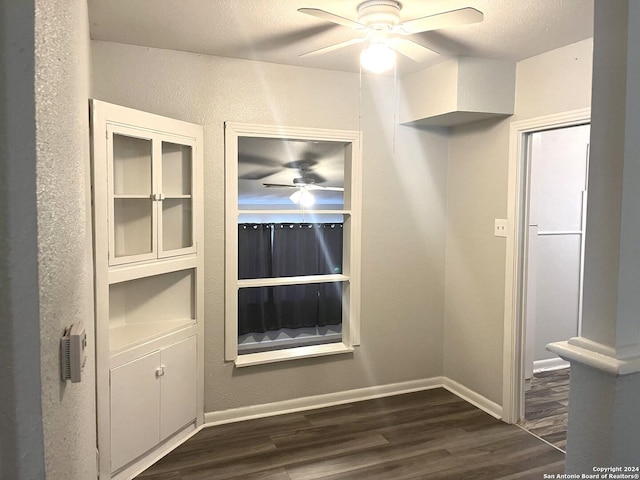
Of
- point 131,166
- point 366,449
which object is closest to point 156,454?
point 366,449

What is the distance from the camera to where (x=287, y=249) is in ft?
19.1

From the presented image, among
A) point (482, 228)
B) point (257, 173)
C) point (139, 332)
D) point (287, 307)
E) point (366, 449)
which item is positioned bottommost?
point (366, 449)

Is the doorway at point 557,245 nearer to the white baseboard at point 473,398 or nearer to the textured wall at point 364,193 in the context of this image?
the white baseboard at point 473,398

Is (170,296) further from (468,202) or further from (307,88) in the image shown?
(468,202)

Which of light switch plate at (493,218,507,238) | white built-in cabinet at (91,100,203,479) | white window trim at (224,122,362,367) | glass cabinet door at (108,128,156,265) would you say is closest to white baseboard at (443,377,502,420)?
white window trim at (224,122,362,367)

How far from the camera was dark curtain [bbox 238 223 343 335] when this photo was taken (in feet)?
18.3

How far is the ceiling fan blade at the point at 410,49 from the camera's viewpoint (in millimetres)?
2560

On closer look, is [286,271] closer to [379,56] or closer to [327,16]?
[379,56]

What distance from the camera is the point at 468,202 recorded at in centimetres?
359

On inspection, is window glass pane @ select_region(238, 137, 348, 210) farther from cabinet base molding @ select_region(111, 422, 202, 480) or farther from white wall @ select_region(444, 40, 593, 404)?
cabinet base molding @ select_region(111, 422, 202, 480)

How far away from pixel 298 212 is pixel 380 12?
129 centimetres

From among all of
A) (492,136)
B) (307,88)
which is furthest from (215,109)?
(492,136)

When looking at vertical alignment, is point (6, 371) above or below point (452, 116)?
below

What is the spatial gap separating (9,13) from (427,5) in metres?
2.07
